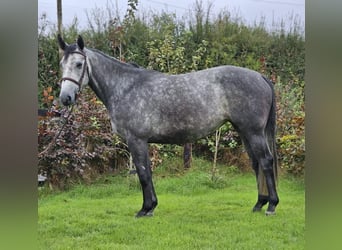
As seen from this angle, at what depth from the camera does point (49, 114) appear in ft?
13.2

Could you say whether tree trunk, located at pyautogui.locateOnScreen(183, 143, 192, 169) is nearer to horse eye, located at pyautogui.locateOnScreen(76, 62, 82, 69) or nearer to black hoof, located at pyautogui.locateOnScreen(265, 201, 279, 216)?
black hoof, located at pyautogui.locateOnScreen(265, 201, 279, 216)

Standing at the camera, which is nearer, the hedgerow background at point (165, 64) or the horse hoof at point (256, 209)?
the horse hoof at point (256, 209)

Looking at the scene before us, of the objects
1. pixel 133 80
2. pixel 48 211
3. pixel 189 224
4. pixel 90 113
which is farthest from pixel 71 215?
pixel 90 113

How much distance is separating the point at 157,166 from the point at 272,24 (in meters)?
2.09

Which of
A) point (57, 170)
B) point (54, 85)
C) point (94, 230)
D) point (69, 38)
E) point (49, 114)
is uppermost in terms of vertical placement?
point (69, 38)

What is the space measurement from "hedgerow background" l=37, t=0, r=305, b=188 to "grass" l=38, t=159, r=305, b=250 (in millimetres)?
293

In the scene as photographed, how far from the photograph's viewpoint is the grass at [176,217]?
100 inches

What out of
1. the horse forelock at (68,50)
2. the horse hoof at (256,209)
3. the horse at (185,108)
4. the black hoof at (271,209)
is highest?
the horse forelock at (68,50)

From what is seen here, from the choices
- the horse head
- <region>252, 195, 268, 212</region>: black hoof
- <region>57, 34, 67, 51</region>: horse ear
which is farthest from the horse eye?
<region>252, 195, 268, 212</region>: black hoof

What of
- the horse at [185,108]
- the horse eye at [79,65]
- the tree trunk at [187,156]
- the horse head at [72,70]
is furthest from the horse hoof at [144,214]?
the tree trunk at [187,156]

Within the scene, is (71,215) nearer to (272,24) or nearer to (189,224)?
(189,224)

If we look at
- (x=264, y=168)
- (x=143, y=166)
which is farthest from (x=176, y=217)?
(x=264, y=168)

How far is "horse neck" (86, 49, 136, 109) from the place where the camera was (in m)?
2.97

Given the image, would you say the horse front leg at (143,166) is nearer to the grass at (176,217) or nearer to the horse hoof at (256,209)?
the grass at (176,217)
